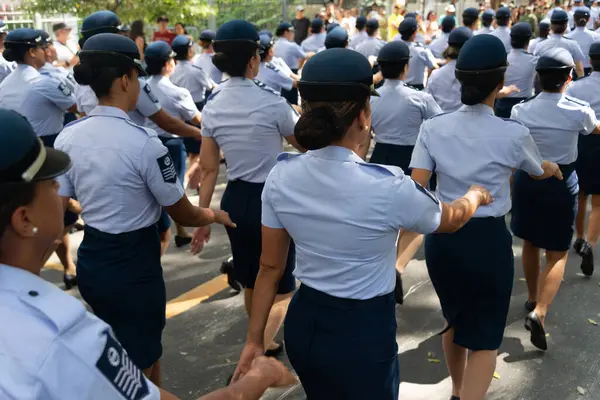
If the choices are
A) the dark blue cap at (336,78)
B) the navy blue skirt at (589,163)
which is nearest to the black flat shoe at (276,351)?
the dark blue cap at (336,78)

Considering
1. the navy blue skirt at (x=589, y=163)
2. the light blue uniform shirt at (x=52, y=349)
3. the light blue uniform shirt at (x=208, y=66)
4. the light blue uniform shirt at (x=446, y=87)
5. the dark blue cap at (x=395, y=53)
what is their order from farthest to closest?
the light blue uniform shirt at (x=208, y=66)
the light blue uniform shirt at (x=446, y=87)
the navy blue skirt at (x=589, y=163)
the dark blue cap at (x=395, y=53)
the light blue uniform shirt at (x=52, y=349)

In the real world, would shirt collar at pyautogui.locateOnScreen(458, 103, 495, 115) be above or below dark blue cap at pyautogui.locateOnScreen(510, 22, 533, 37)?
above

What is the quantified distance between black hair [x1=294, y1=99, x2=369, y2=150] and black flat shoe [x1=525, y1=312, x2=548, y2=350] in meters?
2.59

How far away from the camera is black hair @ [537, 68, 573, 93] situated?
4.10 metres

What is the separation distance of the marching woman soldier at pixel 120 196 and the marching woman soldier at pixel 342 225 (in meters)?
0.82

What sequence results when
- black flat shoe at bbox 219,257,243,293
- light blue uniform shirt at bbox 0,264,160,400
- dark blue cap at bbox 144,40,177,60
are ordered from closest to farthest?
light blue uniform shirt at bbox 0,264,160,400 < black flat shoe at bbox 219,257,243,293 < dark blue cap at bbox 144,40,177,60

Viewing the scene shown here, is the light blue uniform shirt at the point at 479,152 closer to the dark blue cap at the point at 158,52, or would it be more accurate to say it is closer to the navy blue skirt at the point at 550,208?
the navy blue skirt at the point at 550,208

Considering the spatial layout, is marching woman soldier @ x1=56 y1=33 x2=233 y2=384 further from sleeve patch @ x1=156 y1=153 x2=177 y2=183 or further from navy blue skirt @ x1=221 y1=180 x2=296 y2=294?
navy blue skirt @ x1=221 y1=180 x2=296 y2=294

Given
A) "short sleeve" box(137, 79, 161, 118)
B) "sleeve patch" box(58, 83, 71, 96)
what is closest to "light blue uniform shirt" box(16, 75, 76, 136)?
"sleeve patch" box(58, 83, 71, 96)

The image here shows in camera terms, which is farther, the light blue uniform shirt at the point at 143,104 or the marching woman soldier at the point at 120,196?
the light blue uniform shirt at the point at 143,104

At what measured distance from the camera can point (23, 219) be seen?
1398 mm

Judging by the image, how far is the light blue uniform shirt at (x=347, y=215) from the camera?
2180 mm

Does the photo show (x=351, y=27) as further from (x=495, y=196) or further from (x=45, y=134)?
(x=495, y=196)

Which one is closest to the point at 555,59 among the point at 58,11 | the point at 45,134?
the point at 45,134
